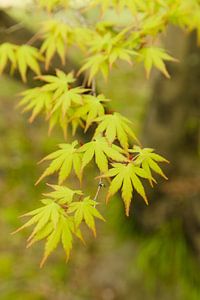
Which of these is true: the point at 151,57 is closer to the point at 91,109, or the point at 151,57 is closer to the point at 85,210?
the point at 91,109

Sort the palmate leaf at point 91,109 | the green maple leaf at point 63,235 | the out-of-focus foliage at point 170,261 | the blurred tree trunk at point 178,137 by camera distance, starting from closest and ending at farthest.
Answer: the green maple leaf at point 63,235, the palmate leaf at point 91,109, the blurred tree trunk at point 178,137, the out-of-focus foliage at point 170,261

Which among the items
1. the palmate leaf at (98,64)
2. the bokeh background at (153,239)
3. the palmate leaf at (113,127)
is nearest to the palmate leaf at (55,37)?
the palmate leaf at (98,64)

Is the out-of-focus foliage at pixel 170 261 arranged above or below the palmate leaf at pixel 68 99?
below

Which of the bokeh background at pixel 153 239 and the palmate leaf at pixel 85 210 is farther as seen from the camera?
the bokeh background at pixel 153 239

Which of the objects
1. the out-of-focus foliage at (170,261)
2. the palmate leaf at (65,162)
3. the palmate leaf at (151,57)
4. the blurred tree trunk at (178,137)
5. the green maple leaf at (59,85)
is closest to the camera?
the palmate leaf at (65,162)

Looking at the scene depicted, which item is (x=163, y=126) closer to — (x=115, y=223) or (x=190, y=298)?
(x=115, y=223)

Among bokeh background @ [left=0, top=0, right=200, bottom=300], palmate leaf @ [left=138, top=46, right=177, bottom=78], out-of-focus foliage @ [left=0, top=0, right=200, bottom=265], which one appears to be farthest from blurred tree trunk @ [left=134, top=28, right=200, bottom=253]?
palmate leaf @ [left=138, top=46, right=177, bottom=78]

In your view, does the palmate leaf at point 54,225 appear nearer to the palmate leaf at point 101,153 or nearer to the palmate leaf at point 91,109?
the palmate leaf at point 101,153

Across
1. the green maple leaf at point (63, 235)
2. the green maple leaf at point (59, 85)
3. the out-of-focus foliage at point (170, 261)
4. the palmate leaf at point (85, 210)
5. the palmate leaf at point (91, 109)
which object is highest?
the green maple leaf at point (59, 85)
